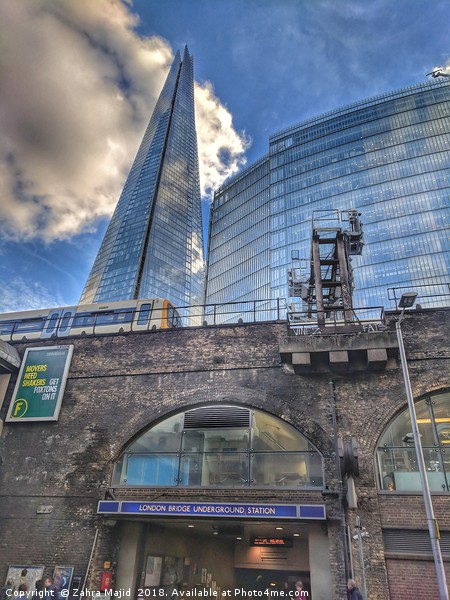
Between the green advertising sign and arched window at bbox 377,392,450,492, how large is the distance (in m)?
12.0

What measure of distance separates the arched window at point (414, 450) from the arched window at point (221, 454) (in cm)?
209

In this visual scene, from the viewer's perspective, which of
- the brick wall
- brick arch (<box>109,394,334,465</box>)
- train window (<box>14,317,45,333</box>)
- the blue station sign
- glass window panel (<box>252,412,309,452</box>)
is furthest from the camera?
train window (<box>14,317,45,333</box>)

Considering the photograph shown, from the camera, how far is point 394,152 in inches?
3821

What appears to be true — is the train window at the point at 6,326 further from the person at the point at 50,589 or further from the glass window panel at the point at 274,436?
the glass window panel at the point at 274,436

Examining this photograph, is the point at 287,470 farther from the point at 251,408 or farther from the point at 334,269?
the point at 334,269

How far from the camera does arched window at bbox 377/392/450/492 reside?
520 inches

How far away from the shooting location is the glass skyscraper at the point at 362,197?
88.2 m

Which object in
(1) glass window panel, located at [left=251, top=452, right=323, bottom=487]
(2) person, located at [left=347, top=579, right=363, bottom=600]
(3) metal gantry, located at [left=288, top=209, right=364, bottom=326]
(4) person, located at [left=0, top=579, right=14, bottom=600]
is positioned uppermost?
(3) metal gantry, located at [left=288, top=209, right=364, bottom=326]

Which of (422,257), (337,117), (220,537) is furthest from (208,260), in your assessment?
(220,537)

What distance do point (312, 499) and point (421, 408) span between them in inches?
180

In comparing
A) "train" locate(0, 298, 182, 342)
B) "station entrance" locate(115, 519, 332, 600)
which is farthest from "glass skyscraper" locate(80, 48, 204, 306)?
"station entrance" locate(115, 519, 332, 600)

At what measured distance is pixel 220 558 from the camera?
20.1 metres

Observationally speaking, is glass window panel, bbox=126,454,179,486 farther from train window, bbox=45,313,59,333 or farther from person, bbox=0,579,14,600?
train window, bbox=45,313,59,333

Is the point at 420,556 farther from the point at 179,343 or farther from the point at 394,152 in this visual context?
the point at 394,152
